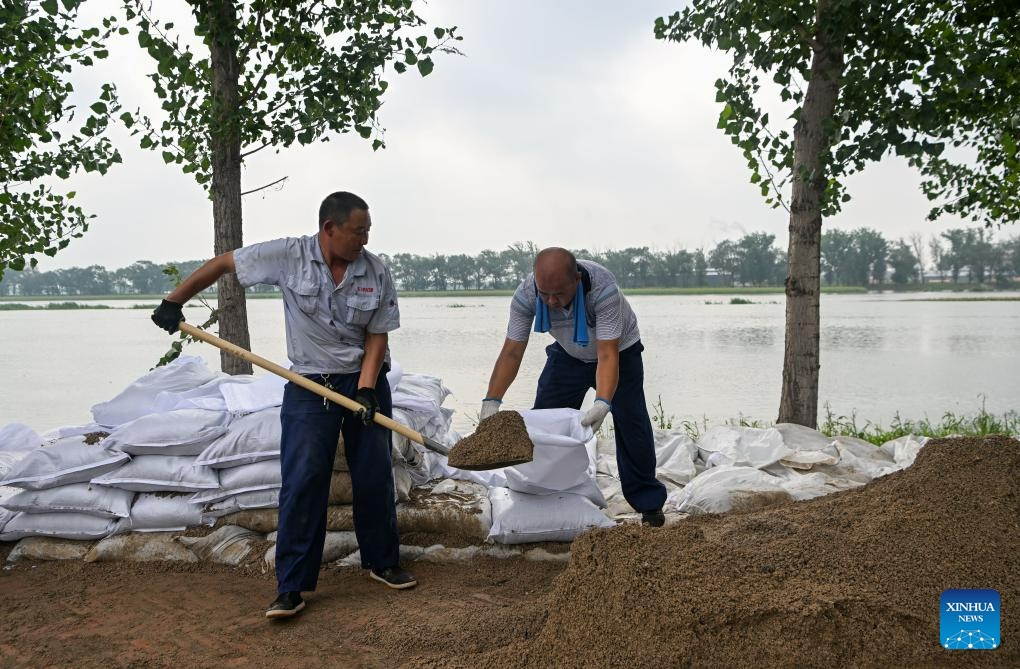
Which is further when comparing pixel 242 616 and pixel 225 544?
pixel 225 544

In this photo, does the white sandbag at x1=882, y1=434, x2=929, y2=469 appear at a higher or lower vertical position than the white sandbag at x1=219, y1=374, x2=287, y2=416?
lower

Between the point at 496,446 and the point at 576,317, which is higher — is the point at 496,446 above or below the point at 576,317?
below

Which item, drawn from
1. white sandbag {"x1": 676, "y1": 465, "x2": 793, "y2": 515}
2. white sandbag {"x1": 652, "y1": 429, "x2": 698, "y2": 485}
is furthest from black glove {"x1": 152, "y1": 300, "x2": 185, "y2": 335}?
white sandbag {"x1": 652, "y1": 429, "x2": 698, "y2": 485}

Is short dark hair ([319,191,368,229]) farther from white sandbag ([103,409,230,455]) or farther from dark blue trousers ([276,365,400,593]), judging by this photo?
white sandbag ([103,409,230,455])

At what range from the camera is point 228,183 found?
5.11 meters

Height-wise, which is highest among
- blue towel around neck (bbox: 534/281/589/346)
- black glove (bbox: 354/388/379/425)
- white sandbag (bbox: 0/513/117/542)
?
blue towel around neck (bbox: 534/281/589/346)

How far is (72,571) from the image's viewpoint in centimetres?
336

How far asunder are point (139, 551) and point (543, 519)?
1844mm

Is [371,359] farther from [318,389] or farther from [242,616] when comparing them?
[242,616]

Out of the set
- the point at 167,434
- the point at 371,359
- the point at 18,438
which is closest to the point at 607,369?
the point at 371,359

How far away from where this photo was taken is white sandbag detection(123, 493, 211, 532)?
3.55 metres

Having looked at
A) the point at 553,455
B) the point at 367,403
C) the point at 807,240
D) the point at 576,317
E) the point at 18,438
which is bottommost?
the point at 18,438

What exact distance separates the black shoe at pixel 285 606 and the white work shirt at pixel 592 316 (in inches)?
53.3

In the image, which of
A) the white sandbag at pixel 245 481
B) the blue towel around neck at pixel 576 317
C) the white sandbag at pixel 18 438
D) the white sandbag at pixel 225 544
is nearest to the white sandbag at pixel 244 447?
the white sandbag at pixel 245 481
